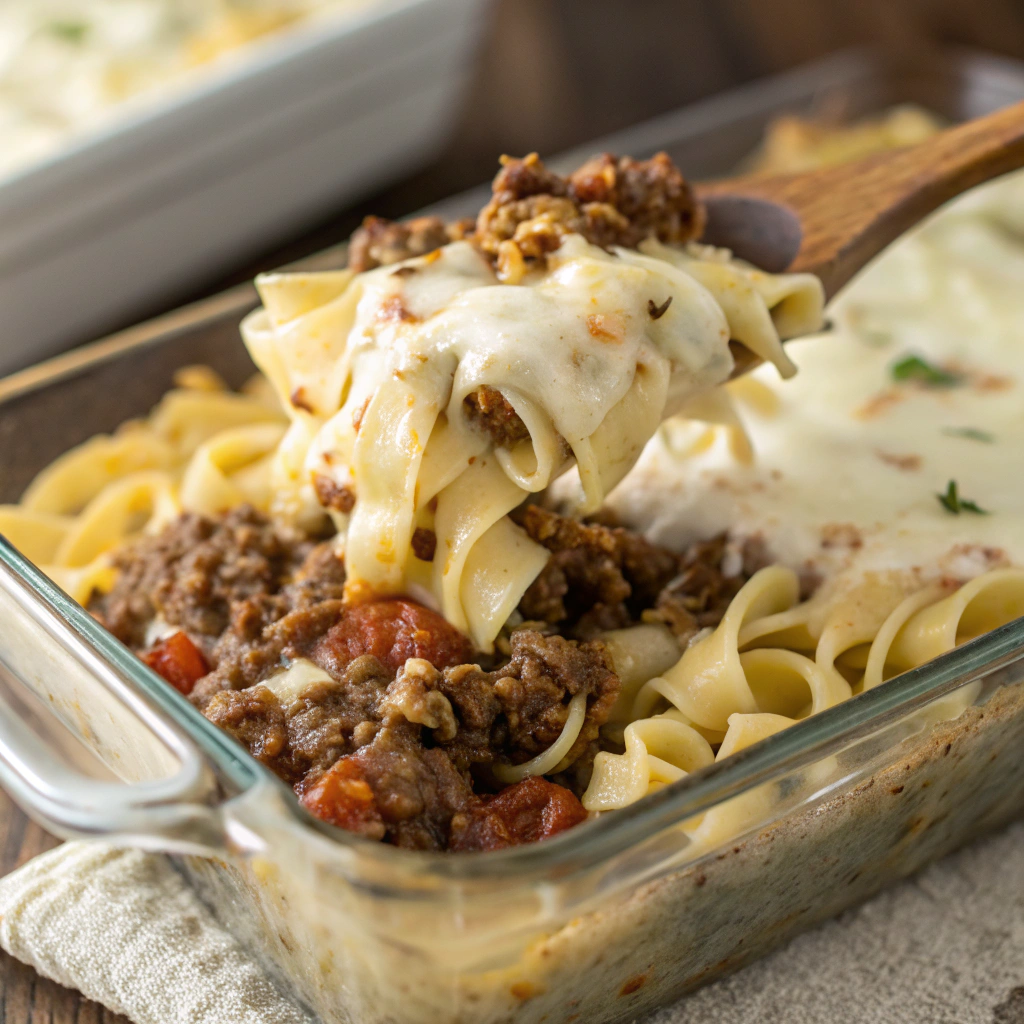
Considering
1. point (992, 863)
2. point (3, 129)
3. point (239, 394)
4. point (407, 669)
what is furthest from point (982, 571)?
point (3, 129)

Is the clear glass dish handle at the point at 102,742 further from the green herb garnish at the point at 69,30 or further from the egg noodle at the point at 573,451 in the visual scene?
the green herb garnish at the point at 69,30

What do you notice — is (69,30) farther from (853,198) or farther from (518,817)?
(518,817)

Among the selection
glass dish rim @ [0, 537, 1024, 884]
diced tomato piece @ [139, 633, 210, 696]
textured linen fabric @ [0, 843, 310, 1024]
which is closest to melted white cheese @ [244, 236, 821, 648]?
diced tomato piece @ [139, 633, 210, 696]

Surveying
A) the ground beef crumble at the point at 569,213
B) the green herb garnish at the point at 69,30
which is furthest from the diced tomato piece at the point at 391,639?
the green herb garnish at the point at 69,30

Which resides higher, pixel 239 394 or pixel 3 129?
pixel 3 129

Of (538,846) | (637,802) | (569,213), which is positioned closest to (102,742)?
(538,846)

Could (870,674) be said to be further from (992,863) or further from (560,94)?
(560,94)

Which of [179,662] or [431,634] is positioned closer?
[431,634]

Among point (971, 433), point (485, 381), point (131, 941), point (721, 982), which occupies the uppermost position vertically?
point (485, 381)
